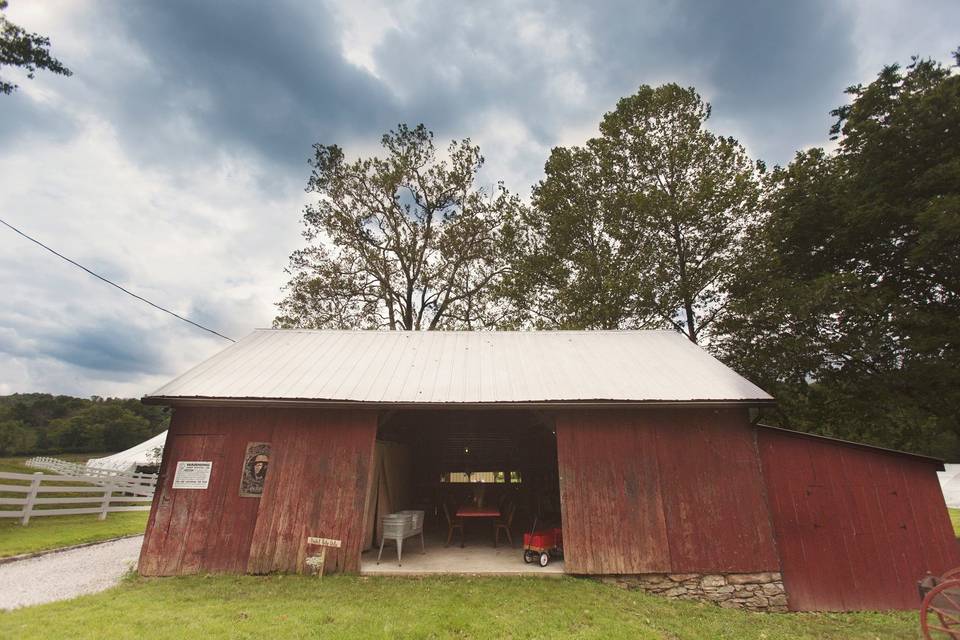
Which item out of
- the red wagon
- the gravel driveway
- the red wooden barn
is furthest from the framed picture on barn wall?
the red wagon

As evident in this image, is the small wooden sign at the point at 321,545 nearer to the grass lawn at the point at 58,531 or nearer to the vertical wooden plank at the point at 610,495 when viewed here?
the vertical wooden plank at the point at 610,495

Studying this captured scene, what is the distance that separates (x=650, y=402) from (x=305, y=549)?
22.4 feet

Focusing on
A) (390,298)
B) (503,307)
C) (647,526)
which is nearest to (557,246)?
(503,307)

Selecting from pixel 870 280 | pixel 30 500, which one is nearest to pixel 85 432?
pixel 30 500

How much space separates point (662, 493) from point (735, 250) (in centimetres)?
1209

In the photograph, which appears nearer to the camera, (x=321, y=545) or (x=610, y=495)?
(x=321, y=545)

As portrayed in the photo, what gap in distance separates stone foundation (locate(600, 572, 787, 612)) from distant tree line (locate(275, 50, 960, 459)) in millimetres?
8857

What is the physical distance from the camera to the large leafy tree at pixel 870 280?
475 inches

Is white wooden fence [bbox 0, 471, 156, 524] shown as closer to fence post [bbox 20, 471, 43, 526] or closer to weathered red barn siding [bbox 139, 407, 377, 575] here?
fence post [bbox 20, 471, 43, 526]

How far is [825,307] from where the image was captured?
12.9 meters

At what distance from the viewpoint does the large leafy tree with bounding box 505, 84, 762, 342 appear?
16422 millimetres

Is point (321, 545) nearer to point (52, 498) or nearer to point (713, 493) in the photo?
point (713, 493)

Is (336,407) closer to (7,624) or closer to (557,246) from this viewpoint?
(7,624)

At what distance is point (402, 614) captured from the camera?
18.6 ft
